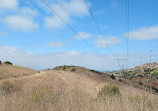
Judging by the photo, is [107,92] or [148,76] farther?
[107,92]

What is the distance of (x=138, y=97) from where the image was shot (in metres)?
6.88

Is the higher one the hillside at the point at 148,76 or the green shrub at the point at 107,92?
the hillside at the point at 148,76

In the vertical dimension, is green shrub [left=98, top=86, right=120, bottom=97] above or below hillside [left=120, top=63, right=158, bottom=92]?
below

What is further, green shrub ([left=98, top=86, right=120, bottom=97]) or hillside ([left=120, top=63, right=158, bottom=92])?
green shrub ([left=98, top=86, right=120, bottom=97])

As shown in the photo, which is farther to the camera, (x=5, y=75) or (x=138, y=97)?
(x=5, y=75)

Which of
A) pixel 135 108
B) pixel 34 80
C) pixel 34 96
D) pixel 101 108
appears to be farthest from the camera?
pixel 34 80

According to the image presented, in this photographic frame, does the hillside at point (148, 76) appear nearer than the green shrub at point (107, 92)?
Yes

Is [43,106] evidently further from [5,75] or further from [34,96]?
[5,75]

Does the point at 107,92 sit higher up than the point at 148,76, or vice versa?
the point at 148,76

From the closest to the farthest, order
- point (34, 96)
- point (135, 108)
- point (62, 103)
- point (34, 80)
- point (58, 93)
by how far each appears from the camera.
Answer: point (135, 108) < point (62, 103) < point (58, 93) < point (34, 96) < point (34, 80)

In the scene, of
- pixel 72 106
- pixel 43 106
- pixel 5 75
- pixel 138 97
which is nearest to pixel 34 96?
pixel 43 106

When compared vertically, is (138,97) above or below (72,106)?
above

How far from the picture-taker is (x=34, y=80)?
33.5 metres

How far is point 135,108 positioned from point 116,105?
0.94 metres
